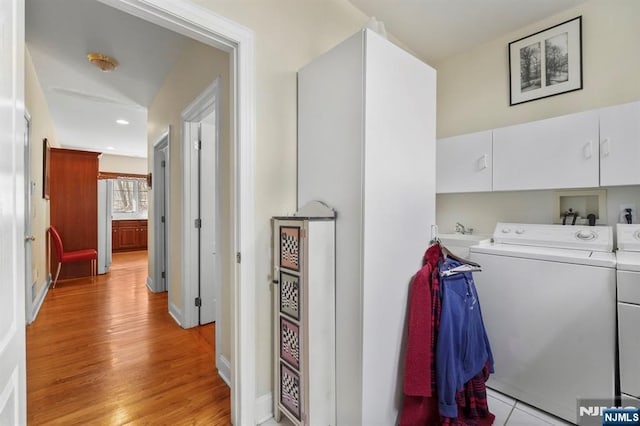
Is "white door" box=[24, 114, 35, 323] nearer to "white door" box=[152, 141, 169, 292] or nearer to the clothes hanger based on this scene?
"white door" box=[152, 141, 169, 292]

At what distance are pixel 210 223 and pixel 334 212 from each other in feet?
6.22

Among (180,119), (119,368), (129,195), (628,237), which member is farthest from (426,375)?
(129,195)

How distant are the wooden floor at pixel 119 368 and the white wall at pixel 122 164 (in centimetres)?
580

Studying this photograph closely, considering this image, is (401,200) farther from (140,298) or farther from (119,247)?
(119,247)

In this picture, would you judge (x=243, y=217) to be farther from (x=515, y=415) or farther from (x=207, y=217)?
(x=515, y=415)

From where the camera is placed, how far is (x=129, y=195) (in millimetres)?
8297

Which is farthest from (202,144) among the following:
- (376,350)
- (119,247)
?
(119,247)

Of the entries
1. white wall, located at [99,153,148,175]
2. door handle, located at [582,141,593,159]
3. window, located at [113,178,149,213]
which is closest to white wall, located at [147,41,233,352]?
door handle, located at [582,141,593,159]

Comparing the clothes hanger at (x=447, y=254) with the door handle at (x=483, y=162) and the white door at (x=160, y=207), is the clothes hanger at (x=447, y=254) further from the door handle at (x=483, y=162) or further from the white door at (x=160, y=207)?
the white door at (x=160, y=207)

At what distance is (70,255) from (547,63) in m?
6.30

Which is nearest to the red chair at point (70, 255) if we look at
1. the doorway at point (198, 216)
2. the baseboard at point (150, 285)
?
the baseboard at point (150, 285)

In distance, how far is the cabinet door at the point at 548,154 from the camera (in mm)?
1916

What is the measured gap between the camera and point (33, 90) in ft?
10.3

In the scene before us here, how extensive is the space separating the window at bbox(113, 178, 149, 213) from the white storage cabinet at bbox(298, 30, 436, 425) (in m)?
8.47
